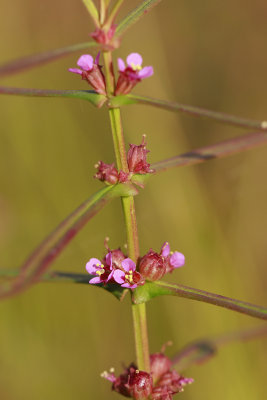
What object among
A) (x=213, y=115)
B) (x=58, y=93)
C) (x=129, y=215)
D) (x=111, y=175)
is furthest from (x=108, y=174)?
(x=213, y=115)

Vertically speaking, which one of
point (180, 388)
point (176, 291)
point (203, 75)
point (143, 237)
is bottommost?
point (180, 388)

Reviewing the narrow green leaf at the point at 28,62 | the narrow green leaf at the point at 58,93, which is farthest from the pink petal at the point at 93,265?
the narrow green leaf at the point at 28,62

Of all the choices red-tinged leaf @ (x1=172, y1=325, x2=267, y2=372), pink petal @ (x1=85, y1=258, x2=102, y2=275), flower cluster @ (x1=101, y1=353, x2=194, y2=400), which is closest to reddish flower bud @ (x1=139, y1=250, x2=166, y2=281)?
pink petal @ (x1=85, y1=258, x2=102, y2=275)

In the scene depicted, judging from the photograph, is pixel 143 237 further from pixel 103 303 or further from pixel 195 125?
pixel 195 125

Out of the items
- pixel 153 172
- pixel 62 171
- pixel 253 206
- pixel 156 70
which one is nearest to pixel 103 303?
pixel 62 171

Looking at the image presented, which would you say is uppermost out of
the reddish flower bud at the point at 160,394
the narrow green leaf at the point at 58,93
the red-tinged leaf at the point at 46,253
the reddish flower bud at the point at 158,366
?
the narrow green leaf at the point at 58,93

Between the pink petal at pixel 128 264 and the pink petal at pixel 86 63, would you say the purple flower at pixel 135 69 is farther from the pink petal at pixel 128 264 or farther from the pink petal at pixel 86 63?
the pink petal at pixel 128 264
